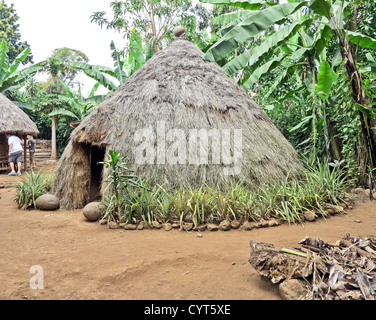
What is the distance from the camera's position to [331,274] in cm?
215

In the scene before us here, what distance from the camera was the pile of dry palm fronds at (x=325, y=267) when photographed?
2.04 meters

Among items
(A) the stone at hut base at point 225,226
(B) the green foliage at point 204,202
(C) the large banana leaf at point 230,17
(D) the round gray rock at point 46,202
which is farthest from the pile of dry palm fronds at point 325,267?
(C) the large banana leaf at point 230,17

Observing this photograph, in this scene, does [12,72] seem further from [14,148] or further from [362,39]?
[362,39]

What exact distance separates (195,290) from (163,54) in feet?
19.3

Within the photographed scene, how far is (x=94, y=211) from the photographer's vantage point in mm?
4742

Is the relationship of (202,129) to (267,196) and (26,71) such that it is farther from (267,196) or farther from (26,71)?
(26,71)

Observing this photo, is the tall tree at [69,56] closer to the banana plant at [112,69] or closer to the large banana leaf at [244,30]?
the banana plant at [112,69]

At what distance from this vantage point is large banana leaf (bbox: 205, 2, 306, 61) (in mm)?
4613

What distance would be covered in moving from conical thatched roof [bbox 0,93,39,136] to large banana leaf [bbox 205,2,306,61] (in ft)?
31.9

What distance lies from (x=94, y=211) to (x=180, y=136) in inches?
76.4

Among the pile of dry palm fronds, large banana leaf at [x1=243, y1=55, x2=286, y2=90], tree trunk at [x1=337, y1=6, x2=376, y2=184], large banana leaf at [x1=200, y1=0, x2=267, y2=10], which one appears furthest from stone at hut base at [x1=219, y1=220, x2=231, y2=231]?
large banana leaf at [x1=200, y1=0, x2=267, y2=10]

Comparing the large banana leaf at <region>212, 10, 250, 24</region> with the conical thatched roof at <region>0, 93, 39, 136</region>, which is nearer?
the large banana leaf at <region>212, 10, 250, 24</region>

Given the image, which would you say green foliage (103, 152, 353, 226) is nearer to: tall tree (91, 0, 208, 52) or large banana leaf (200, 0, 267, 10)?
large banana leaf (200, 0, 267, 10)
